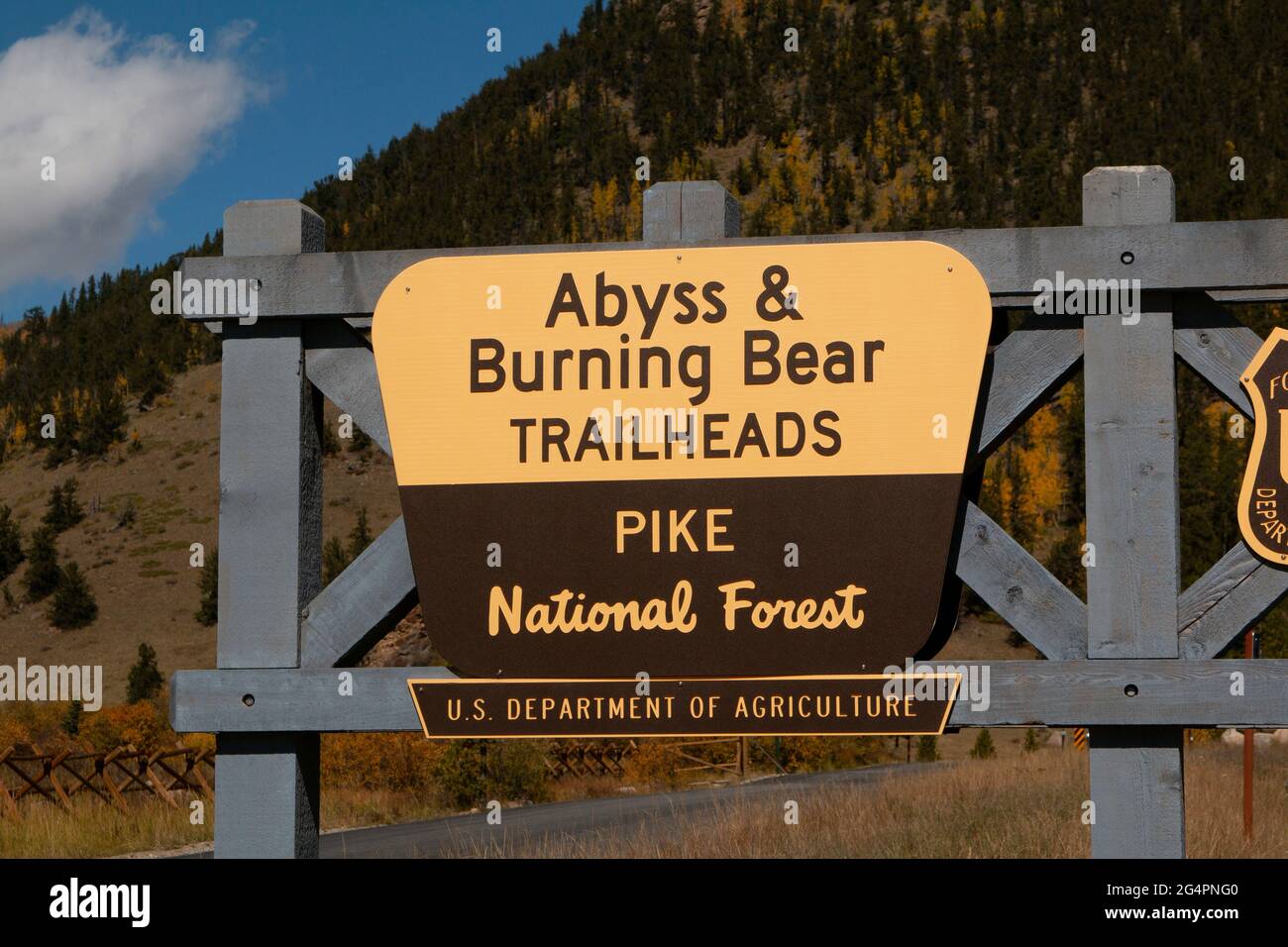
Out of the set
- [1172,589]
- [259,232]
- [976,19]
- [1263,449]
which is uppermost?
[976,19]

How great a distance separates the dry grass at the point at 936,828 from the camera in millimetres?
9320

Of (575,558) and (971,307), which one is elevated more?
(971,307)

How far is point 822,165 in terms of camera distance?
125m

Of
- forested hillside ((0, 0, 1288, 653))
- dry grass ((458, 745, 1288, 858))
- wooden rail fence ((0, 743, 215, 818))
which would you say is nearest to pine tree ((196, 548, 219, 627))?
forested hillside ((0, 0, 1288, 653))

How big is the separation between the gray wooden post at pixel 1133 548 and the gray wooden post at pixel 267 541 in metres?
2.71

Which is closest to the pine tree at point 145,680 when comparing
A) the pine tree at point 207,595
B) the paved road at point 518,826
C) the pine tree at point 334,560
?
the pine tree at point 334,560

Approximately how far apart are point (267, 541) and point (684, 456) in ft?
5.04

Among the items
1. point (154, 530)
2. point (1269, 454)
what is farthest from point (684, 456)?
point (154, 530)

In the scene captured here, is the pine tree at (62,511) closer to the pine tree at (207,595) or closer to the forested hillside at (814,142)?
the forested hillside at (814,142)

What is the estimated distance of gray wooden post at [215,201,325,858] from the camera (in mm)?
5008

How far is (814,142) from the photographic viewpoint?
426 feet

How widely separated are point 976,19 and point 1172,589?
154113 millimetres

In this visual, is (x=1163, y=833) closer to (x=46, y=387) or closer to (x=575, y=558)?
(x=575, y=558)
